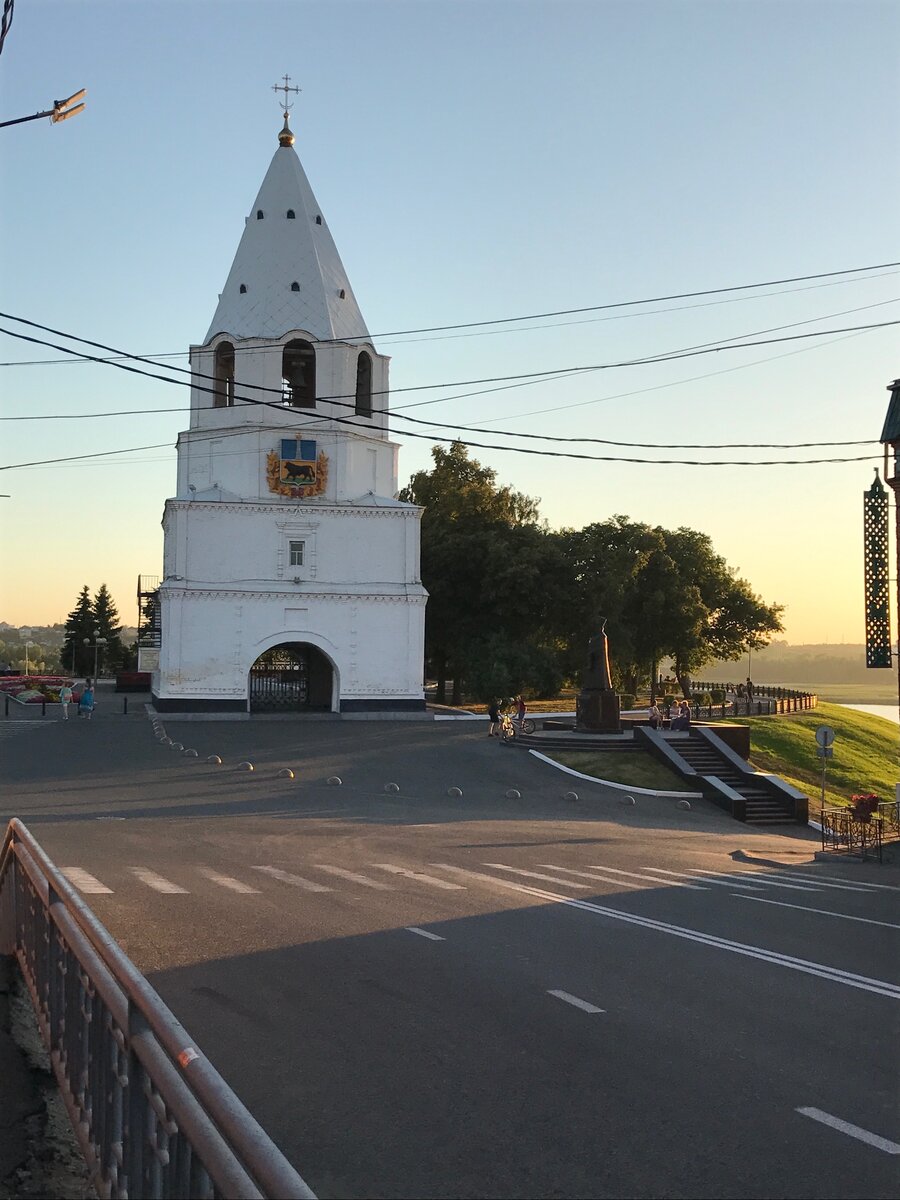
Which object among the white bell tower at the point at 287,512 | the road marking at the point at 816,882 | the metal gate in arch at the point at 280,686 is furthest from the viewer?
the metal gate in arch at the point at 280,686

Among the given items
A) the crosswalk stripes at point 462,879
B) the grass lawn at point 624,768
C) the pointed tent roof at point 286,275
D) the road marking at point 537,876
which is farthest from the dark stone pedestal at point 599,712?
the road marking at point 537,876

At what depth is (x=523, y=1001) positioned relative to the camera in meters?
8.44

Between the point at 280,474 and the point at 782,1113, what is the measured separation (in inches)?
1717

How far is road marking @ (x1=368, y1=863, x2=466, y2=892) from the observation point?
14672 mm

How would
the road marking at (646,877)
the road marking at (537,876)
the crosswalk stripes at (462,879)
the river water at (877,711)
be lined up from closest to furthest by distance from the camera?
the crosswalk stripes at (462,879), the road marking at (537,876), the road marking at (646,877), the river water at (877,711)

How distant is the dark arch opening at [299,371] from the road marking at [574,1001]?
136ft

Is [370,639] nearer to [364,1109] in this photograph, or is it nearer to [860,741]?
[860,741]

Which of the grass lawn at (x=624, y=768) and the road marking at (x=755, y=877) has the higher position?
the grass lawn at (x=624, y=768)

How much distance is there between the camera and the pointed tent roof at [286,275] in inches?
1890

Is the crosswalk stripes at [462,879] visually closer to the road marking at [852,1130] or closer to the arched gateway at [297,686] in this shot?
the road marking at [852,1130]

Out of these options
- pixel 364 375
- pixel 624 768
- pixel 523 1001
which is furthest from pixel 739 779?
pixel 523 1001

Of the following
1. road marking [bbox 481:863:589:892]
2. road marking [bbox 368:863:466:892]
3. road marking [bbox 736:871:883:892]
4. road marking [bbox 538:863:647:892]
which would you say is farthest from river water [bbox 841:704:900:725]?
road marking [bbox 368:863:466:892]

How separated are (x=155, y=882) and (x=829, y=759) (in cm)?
4939

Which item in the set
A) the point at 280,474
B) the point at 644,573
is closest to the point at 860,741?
the point at 644,573
